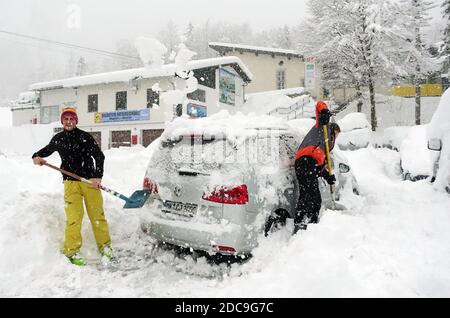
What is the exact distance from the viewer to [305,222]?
470 centimetres

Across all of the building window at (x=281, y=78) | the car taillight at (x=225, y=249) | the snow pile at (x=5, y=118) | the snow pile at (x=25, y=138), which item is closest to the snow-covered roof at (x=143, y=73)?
the snow pile at (x=25, y=138)

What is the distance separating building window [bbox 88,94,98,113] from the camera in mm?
28873

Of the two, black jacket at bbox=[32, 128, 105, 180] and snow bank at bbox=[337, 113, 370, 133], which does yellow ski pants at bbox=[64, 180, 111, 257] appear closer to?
black jacket at bbox=[32, 128, 105, 180]

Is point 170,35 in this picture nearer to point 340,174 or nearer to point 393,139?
point 393,139

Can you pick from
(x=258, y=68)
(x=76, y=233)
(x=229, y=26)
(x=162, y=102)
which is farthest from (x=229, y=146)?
(x=229, y=26)

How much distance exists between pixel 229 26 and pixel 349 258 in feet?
271

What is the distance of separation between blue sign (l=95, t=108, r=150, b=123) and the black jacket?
21.6 metres

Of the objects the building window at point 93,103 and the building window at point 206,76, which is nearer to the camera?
the building window at point 206,76

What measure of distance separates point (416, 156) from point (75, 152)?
7857 millimetres

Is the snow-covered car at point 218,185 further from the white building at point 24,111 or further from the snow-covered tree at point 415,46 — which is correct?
the white building at point 24,111

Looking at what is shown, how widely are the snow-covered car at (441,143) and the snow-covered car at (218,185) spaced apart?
2.52 m

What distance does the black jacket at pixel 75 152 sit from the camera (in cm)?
475

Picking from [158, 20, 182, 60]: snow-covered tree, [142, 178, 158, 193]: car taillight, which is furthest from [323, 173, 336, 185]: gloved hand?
[158, 20, 182, 60]: snow-covered tree

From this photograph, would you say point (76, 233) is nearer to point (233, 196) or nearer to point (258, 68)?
point (233, 196)
